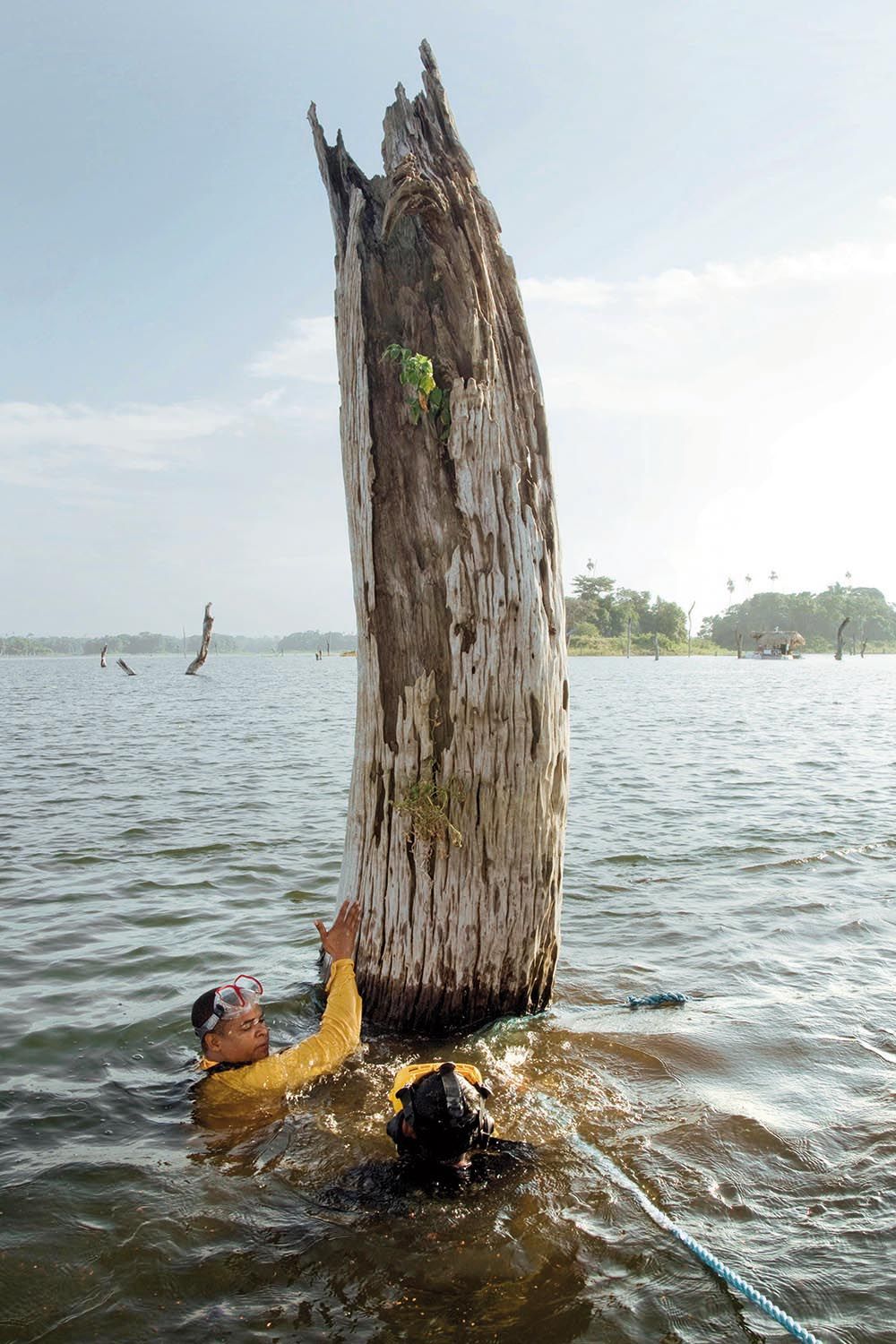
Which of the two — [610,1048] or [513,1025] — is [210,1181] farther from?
[610,1048]

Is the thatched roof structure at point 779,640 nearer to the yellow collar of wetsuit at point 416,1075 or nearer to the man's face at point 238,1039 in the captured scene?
the man's face at point 238,1039

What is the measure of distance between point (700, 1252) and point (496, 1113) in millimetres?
→ 1371

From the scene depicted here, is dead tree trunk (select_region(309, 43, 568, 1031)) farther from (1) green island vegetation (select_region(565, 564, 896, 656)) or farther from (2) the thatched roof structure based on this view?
(1) green island vegetation (select_region(565, 564, 896, 656))

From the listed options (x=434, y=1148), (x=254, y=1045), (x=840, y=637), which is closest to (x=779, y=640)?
(x=840, y=637)

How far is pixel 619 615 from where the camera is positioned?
14800cm

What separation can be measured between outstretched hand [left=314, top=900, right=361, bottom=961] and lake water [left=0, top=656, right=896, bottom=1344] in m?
0.53

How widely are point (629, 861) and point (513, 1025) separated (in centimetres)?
538

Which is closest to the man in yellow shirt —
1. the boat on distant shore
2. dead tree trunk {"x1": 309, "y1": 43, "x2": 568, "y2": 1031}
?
dead tree trunk {"x1": 309, "y1": 43, "x2": 568, "y2": 1031}

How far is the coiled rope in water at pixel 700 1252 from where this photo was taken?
9.75 ft

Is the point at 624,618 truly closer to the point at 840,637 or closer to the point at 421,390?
the point at 840,637

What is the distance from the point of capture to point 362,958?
512 cm

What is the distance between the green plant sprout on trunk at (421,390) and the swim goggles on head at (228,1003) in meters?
2.91

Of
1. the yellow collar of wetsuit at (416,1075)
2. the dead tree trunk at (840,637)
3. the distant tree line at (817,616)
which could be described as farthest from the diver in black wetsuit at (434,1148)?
the distant tree line at (817,616)

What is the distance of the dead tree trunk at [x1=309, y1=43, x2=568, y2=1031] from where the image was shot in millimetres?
4762
